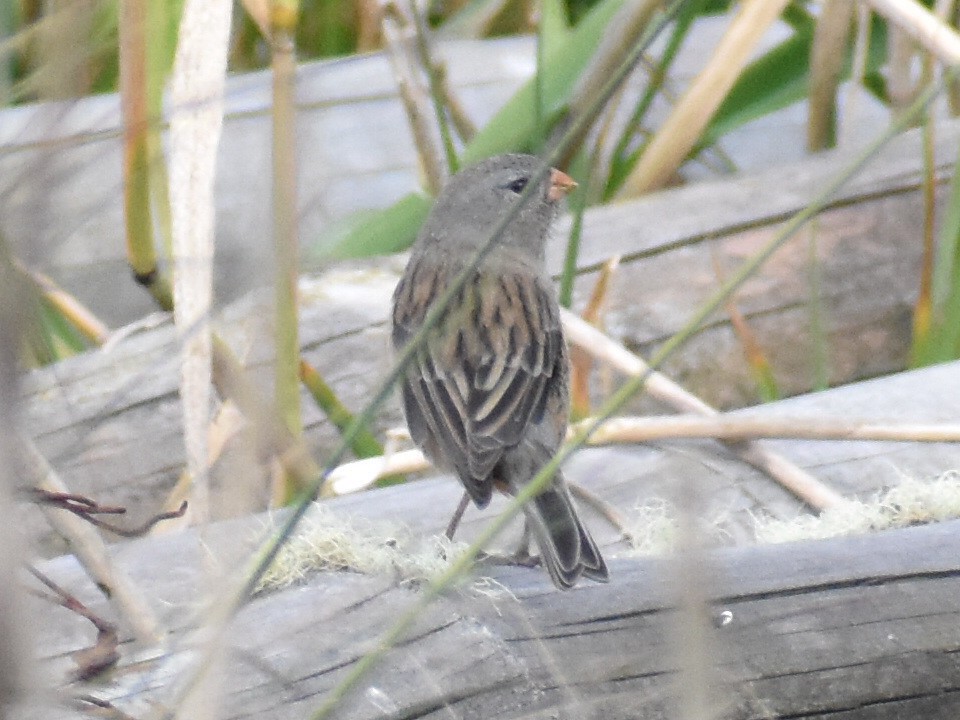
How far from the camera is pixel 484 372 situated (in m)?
2.59

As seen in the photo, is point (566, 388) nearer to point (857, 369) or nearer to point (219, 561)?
point (857, 369)

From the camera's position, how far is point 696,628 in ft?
3.11

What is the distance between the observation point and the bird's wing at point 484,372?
8.01ft

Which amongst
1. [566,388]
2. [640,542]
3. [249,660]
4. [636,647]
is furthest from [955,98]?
[249,660]

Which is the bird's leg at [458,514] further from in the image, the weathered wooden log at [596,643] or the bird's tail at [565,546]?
the weathered wooden log at [596,643]

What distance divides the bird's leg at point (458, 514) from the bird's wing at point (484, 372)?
0.18ft

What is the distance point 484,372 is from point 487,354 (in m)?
0.05

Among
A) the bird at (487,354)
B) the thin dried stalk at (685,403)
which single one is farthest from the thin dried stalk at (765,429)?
the bird at (487,354)

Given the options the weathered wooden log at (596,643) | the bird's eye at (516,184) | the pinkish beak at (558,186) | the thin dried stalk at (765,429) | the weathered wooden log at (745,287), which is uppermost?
the weathered wooden log at (596,643)

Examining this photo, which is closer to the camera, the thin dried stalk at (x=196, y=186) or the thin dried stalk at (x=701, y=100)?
the thin dried stalk at (x=196, y=186)

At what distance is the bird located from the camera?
242cm

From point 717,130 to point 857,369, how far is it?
0.79 m

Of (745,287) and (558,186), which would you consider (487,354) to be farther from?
(745,287)

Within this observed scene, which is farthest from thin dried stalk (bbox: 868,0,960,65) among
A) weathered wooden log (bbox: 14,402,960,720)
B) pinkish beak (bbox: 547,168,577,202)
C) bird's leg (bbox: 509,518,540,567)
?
weathered wooden log (bbox: 14,402,960,720)
